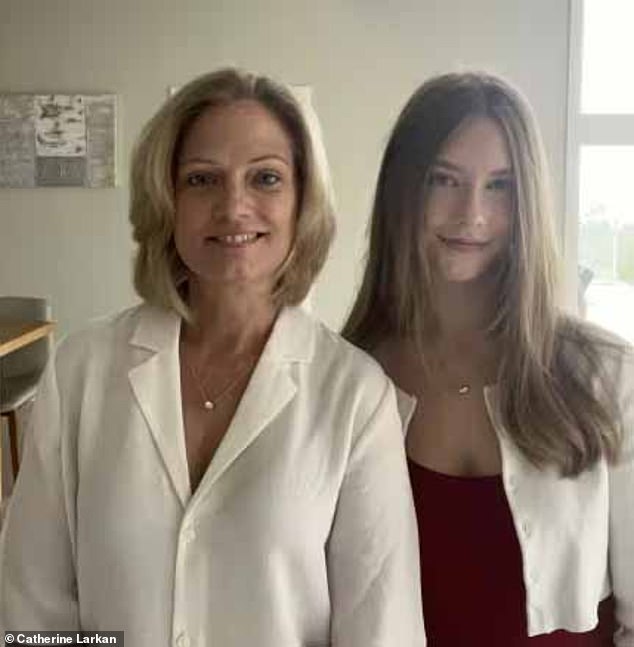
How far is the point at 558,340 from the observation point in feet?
4.62

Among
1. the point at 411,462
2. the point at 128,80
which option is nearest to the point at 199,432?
the point at 411,462

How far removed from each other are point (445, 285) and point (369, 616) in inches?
23.4

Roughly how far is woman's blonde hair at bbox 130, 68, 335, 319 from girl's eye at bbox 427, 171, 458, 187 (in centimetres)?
17

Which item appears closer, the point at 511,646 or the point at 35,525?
the point at 35,525

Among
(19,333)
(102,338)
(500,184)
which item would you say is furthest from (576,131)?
(102,338)

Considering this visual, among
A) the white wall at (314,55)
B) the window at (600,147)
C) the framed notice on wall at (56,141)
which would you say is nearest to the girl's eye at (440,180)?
the white wall at (314,55)

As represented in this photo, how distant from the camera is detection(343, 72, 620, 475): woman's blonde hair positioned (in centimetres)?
133

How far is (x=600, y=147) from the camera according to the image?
4.60m

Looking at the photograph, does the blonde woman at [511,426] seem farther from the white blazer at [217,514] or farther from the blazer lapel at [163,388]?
A: the blazer lapel at [163,388]

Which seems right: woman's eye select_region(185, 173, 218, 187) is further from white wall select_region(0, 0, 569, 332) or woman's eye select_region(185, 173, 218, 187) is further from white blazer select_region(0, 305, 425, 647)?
white wall select_region(0, 0, 569, 332)

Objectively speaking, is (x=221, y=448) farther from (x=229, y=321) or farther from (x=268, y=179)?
(x=268, y=179)

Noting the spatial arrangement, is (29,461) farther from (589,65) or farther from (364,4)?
(589,65)

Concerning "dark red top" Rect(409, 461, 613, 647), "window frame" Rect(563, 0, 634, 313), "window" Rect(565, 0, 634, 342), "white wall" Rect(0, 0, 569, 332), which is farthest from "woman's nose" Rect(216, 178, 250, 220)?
"window" Rect(565, 0, 634, 342)

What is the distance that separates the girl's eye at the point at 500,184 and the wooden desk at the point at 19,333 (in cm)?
262
